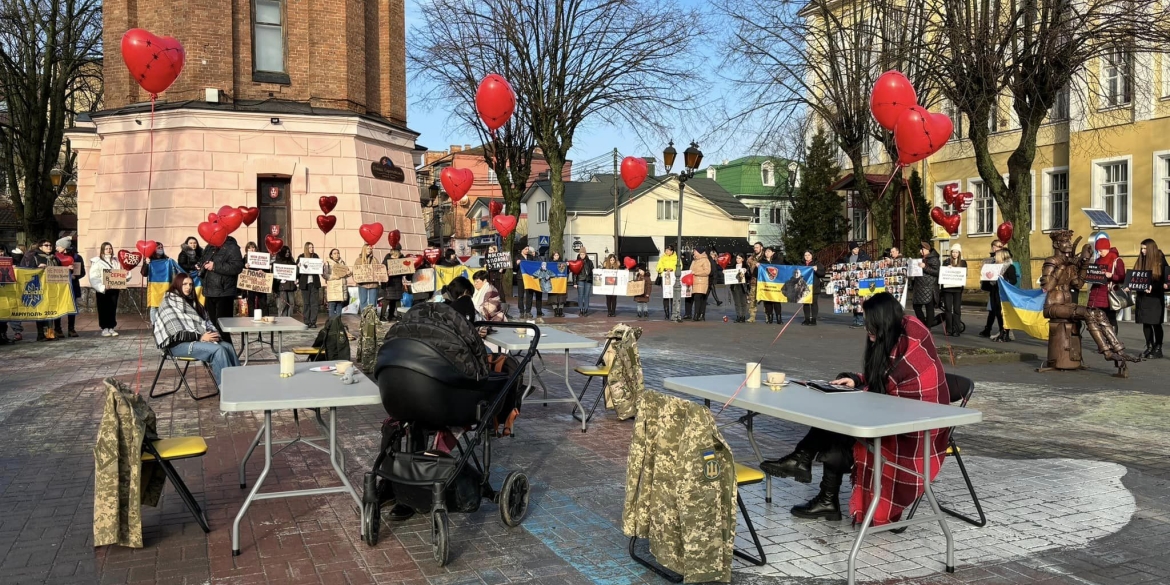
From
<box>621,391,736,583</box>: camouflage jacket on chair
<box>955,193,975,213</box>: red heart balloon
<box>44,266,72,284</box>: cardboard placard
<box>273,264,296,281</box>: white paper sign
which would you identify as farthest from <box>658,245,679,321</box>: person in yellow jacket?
<box>621,391,736,583</box>: camouflage jacket on chair

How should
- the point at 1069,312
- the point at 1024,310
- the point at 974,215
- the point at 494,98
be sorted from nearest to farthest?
the point at 1069,312
the point at 494,98
the point at 1024,310
the point at 974,215

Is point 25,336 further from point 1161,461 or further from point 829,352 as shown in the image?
point 1161,461

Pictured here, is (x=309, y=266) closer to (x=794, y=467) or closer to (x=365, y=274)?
(x=365, y=274)

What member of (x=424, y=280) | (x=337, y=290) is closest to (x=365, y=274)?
(x=337, y=290)

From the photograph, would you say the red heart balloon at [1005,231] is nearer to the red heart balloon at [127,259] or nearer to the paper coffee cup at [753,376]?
the paper coffee cup at [753,376]

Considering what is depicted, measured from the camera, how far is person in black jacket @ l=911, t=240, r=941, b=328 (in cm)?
1827

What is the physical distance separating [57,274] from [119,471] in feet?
46.5

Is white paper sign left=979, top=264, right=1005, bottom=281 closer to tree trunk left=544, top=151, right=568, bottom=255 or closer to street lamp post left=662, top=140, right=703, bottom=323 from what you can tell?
street lamp post left=662, top=140, right=703, bottom=323

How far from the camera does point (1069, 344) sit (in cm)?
1273

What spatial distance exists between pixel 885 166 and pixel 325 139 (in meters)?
24.5

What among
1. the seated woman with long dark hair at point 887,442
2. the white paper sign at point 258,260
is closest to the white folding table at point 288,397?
the seated woman with long dark hair at point 887,442

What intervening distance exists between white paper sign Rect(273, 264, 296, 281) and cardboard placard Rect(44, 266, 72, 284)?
3.81 metres

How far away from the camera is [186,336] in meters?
9.52

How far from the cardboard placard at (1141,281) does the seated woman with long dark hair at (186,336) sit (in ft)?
45.1
